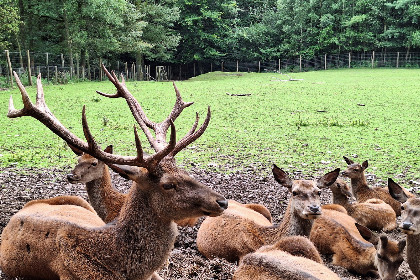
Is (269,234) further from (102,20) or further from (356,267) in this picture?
(102,20)

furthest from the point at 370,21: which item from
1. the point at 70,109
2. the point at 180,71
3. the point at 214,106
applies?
the point at 70,109

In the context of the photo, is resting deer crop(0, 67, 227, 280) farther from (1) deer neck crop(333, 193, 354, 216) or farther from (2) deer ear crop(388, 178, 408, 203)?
(1) deer neck crop(333, 193, 354, 216)

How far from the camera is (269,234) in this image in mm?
4457

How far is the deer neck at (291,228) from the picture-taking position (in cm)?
439

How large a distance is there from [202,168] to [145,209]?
4.62 m

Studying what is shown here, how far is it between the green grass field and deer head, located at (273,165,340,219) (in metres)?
2.35

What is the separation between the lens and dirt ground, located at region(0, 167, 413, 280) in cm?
409

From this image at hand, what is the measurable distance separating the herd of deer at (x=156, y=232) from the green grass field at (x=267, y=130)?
2.82m

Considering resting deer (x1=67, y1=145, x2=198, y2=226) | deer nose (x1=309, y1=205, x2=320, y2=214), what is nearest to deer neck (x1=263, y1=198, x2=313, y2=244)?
deer nose (x1=309, y1=205, x2=320, y2=214)

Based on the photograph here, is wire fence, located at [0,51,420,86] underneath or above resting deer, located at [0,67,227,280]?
above

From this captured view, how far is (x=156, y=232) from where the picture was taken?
2992 mm

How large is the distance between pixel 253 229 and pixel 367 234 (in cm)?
118

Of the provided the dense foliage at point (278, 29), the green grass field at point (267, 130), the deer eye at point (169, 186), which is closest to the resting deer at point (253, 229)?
the deer eye at point (169, 186)

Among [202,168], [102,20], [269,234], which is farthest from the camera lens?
[102,20]
